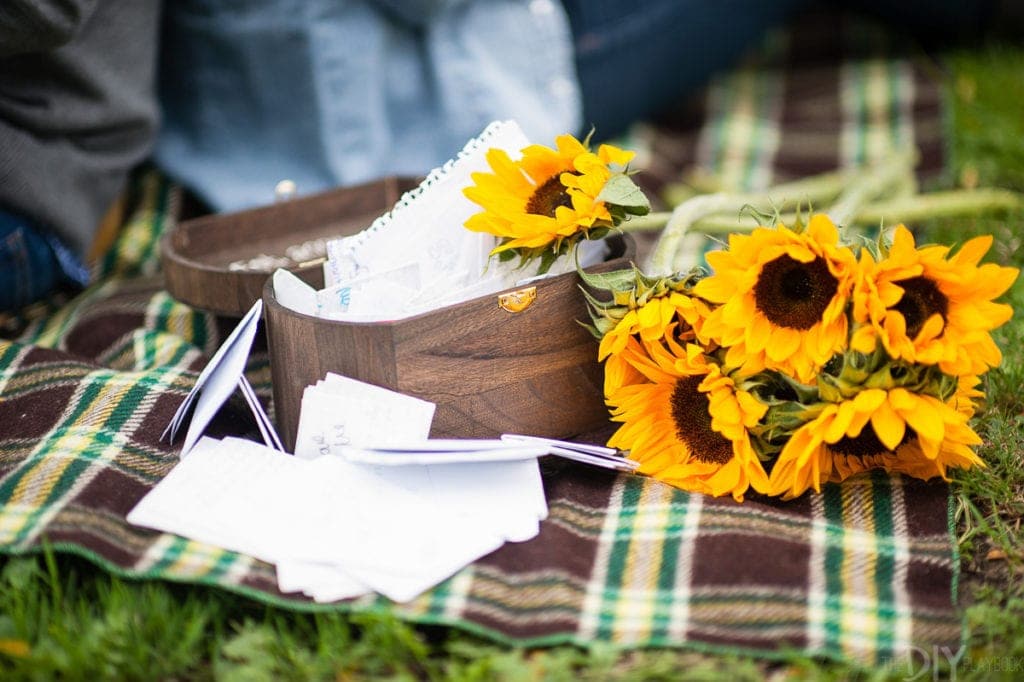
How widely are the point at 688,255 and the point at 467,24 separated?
1.74ft

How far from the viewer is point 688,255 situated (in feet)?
5.40

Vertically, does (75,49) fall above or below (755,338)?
above

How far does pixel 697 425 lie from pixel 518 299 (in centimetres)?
21

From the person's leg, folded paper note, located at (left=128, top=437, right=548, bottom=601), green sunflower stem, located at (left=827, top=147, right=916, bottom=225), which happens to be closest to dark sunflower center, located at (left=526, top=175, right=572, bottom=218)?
folded paper note, located at (left=128, top=437, right=548, bottom=601)

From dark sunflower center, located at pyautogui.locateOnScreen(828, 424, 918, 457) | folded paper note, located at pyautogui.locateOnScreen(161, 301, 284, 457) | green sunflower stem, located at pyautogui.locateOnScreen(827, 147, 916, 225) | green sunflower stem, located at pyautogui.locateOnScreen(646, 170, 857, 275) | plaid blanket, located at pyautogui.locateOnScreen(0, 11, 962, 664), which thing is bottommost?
plaid blanket, located at pyautogui.locateOnScreen(0, 11, 962, 664)

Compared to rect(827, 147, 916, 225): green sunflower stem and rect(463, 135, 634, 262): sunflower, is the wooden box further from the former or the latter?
rect(827, 147, 916, 225): green sunflower stem

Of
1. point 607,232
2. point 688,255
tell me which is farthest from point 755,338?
point 688,255

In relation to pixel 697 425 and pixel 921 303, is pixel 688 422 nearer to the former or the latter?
pixel 697 425

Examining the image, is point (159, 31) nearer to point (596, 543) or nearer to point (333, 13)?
point (333, 13)

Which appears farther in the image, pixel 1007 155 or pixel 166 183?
pixel 1007 155

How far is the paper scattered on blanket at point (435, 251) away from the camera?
3.34ft

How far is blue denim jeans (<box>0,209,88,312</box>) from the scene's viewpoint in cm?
134

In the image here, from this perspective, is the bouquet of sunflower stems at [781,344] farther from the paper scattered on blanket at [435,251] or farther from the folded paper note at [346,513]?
the folded paper note at [346,513]

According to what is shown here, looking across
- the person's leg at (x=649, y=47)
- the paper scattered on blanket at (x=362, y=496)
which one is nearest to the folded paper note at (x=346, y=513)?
the paper scattered on blanket at (x=362, y=496)
